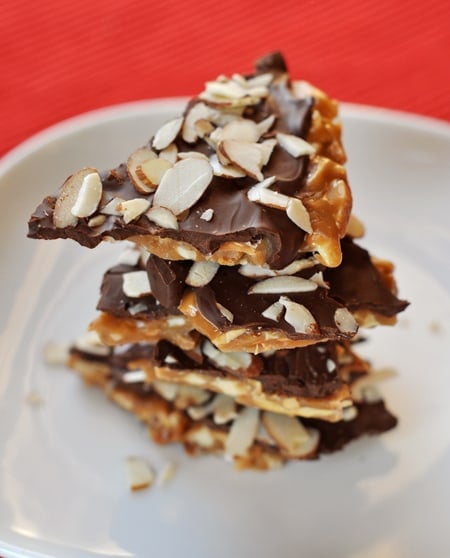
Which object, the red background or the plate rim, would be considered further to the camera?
the red background

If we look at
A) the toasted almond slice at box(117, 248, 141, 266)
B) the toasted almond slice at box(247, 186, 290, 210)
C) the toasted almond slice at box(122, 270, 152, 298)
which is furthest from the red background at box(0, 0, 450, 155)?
the toasted almond slice at box(247, 186, 290, 210)

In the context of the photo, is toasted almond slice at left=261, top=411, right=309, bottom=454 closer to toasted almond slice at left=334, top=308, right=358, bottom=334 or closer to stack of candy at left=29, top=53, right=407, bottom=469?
stack of candy at left=29, top=53, right=407, bottom=469

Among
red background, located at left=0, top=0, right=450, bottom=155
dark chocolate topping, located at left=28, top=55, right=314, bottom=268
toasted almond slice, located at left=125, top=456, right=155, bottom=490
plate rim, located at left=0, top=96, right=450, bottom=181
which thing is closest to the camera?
dark chocolate topping, located at left=28, top=55, right=314, bottom=268

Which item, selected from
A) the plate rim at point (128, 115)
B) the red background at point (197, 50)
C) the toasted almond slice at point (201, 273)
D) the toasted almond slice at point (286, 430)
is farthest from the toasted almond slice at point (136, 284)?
the red background at point (197, 50)

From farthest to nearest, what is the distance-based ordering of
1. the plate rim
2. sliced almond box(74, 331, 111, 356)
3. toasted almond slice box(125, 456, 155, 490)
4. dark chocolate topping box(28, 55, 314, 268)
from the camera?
the plate rim < sliced almond box(74, 331, 111, 356) < toasted almond slice box(125, 456, 155, 490) < dark chocolate topping box(28, 55, 314, 268)

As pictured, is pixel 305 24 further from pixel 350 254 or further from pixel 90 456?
pixel 90 456

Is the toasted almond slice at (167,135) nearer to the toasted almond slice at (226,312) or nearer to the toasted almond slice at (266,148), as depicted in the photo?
the toasted almond slice at (266,148)

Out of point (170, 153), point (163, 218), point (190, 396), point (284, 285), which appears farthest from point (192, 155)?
point (190, 396)
